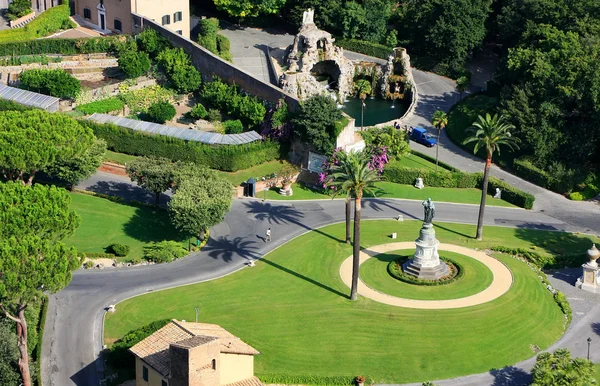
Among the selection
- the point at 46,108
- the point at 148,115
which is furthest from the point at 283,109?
the point at 46,108

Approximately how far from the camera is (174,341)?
79.6 meters

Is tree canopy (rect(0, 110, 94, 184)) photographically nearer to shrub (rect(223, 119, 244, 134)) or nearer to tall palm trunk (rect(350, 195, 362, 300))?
shrub (rect(223, 119, 244, 134))

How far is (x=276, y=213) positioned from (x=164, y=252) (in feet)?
50.9

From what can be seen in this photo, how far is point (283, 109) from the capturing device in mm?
121625

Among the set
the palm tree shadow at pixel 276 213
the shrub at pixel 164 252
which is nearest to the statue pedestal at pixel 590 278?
the palm tree shadow at pixel 276 213

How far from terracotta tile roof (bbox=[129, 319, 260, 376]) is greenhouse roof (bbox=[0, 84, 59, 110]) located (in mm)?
46755

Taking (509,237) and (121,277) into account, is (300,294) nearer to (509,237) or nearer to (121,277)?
(121,277)

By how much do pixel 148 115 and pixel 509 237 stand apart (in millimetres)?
44893

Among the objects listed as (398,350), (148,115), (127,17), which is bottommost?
(398,350)

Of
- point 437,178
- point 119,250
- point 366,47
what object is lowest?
point 119,250

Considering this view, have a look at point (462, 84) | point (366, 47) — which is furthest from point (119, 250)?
point (366, 47)

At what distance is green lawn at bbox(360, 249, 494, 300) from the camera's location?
96312 millimetres

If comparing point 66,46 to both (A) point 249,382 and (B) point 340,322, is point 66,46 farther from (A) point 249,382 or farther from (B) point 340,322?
(A) point 249,382

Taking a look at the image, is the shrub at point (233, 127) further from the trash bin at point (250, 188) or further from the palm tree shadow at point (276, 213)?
the palm tree shadow at point (276, 213)
